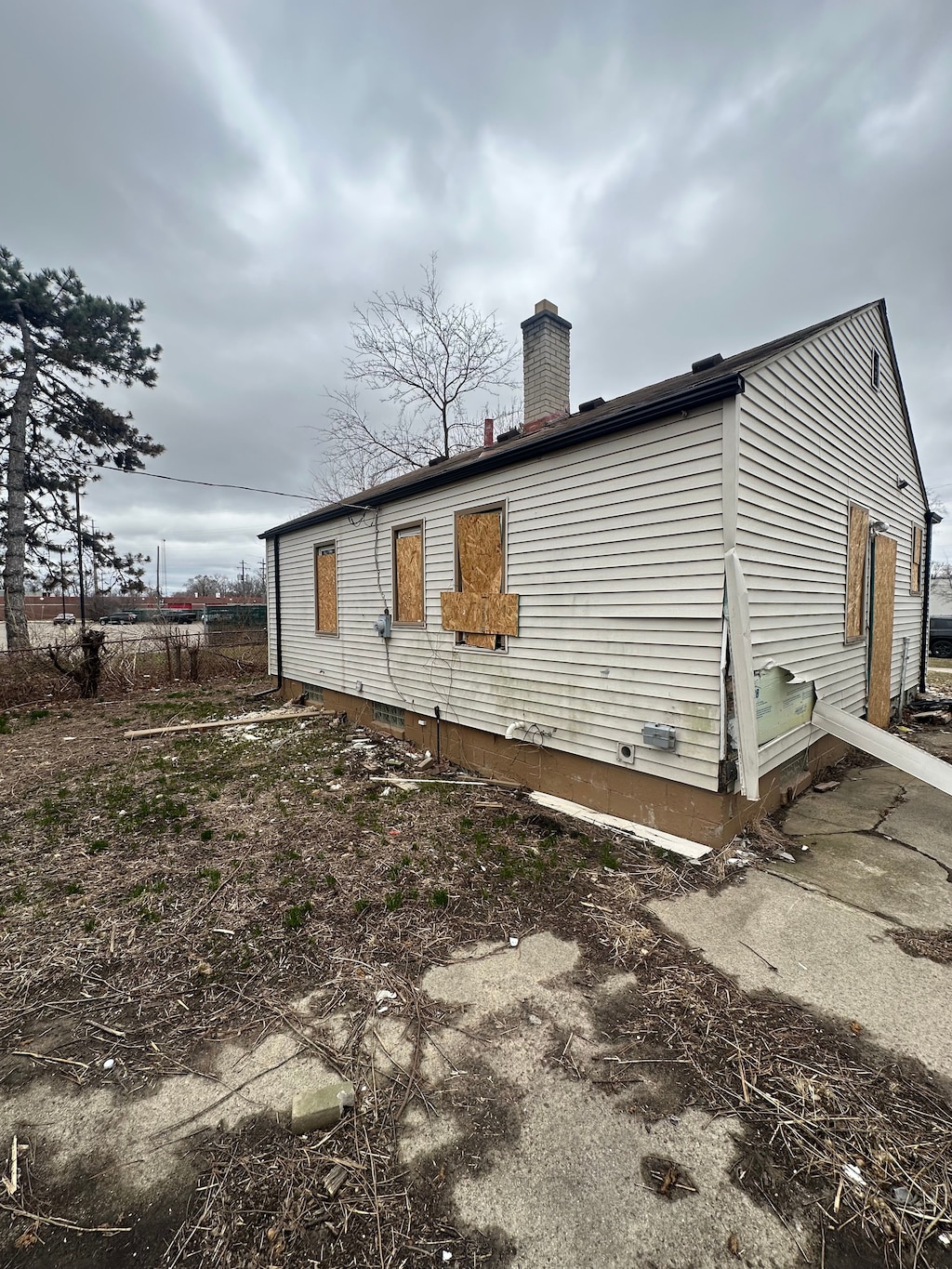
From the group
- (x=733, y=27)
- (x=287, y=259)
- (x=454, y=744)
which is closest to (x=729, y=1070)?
(x=454, y=744)

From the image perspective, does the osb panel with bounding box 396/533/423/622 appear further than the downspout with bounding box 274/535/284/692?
No

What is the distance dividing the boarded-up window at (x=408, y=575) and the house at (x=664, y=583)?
42mm

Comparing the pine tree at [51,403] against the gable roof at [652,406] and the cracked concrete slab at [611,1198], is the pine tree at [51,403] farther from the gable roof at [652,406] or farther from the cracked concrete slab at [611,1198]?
the cracked concrete slab at [611,1198]

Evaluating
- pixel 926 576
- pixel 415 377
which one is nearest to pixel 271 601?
pixel 415 377

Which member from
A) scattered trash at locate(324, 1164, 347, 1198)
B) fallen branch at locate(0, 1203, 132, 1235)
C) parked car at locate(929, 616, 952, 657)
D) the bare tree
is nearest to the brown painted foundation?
scattered trash at locate(324, 1164, 347, 1198)

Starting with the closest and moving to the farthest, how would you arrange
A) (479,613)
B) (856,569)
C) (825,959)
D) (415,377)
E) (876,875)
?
(825,959) < (876,875) < (479,613) < (856,569) < (415,377)

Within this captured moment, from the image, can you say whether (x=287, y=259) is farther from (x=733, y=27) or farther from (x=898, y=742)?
(x=898, y=742)

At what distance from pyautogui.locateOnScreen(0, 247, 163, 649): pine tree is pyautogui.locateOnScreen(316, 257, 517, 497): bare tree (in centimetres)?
570

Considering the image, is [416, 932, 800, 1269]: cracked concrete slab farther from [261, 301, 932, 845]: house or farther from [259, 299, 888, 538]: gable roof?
[259, 299, 888, 538]: gable roof

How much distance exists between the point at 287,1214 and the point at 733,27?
1176 centimetres

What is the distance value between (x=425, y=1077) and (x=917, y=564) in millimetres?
10337

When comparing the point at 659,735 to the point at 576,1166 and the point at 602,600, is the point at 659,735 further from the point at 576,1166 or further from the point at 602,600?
the point at 576,1166

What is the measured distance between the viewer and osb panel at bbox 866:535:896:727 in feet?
21.2

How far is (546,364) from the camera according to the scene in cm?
729
